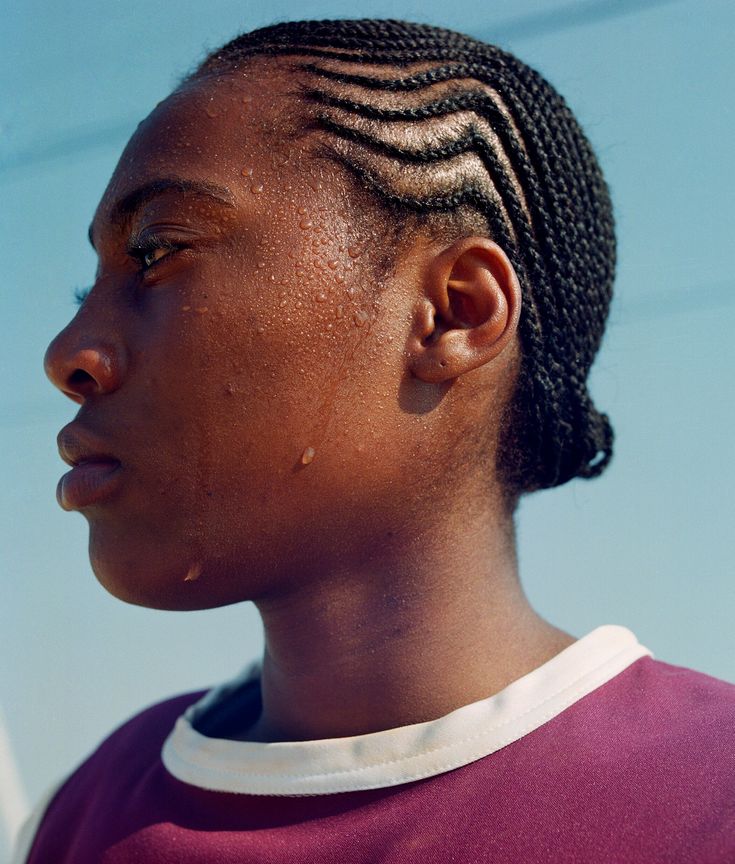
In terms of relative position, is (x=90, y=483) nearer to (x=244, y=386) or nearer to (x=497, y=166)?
(x=244, y=386)

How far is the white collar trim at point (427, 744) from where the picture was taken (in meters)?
1.19

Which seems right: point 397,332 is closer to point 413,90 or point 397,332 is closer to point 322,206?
point 322,206

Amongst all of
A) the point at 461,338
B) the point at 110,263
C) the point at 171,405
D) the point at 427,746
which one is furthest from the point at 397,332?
the point at 427,746

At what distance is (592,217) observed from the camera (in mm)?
1494

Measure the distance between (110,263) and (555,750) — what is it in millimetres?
854

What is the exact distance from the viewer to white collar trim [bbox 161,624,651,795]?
1186 mm

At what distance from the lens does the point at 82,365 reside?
1224 millimetres

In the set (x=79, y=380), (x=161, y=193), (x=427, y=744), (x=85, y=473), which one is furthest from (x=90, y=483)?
(x=427, y=744)

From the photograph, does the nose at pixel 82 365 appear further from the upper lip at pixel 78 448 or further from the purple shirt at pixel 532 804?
the purple shirt at pixel 532 804

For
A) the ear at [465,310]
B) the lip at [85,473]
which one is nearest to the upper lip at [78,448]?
the lip at [85,473]

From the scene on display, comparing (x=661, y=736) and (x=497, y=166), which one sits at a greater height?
(x=497, y=166)

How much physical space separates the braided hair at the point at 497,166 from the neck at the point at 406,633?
17 cm

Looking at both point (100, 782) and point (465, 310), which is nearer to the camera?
point (465, 310)

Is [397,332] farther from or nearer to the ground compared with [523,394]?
farther from the ground
